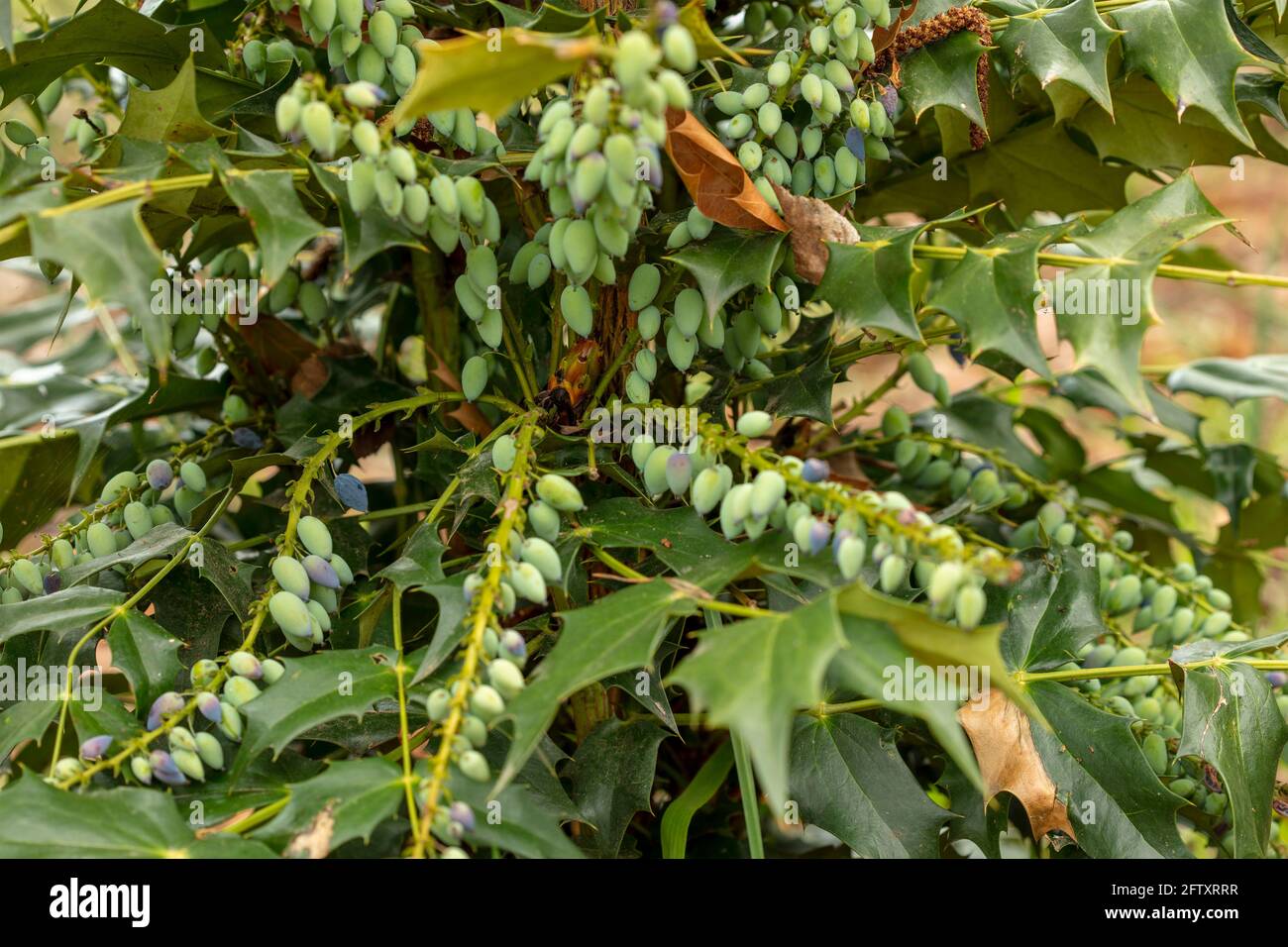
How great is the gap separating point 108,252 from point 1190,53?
0.63m

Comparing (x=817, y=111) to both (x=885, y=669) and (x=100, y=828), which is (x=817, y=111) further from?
(x=100, y=828)

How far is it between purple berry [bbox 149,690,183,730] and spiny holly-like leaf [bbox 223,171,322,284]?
0.68ft

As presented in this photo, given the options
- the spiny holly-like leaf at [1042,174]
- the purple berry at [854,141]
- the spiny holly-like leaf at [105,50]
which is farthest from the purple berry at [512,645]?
the spiny holly-like leaf at [1042,174]

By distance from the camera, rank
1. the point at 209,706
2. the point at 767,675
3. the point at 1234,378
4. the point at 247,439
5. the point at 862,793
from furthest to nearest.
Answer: the point at 1234,378
the point at 247,439
the point at 862,793
the point at 209,706
the point at 767,675

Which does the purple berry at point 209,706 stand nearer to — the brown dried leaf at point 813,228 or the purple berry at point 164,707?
the purple berry at point 164,707

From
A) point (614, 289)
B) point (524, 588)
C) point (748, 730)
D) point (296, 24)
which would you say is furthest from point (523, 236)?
point (748, 730)

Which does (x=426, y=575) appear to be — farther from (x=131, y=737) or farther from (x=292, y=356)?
(x=292, y=356)

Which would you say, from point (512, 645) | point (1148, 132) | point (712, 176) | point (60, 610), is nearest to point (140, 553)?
point (60, 610)

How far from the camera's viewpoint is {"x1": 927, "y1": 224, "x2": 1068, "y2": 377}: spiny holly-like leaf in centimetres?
62

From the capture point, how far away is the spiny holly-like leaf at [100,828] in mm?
518

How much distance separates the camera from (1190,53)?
2.45 ft

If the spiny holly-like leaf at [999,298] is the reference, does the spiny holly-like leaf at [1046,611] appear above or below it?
below

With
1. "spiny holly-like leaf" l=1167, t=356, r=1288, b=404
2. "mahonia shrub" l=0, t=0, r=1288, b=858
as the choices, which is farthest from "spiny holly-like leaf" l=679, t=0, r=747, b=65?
"spiny holly-like leaf" l=1167, t=356, r=1288, b=404

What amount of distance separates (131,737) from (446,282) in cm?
41
